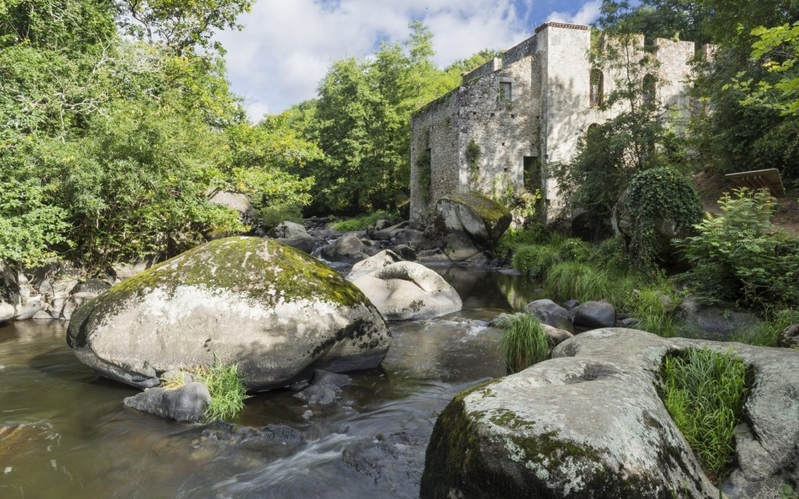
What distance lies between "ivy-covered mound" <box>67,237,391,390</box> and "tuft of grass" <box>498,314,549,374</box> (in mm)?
2122

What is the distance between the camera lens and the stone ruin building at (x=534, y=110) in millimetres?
22406

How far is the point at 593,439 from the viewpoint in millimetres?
2783

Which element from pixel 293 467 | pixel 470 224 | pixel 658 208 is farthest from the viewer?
pixel 470 224

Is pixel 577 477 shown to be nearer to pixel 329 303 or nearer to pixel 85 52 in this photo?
pixel 329 303

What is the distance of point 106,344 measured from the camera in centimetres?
565

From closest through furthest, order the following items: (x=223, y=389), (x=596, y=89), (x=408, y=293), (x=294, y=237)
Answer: (x=223, y=389)
(x=408, y=293)
(x=294, y=237)
(x=596, y=89)

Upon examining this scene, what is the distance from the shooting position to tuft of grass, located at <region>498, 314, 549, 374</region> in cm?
668

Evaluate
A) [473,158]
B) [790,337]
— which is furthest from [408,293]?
[473,158]

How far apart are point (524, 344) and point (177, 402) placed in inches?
177

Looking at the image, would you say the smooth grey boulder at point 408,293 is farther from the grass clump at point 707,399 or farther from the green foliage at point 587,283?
the grass clump at point 707,399

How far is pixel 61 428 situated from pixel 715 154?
16.9 metres

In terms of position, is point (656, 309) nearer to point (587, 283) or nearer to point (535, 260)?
point (587, 283)

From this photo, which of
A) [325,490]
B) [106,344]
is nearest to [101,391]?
[106,344]

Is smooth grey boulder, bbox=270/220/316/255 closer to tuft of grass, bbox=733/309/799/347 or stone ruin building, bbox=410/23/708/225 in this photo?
stone ruin building, bbox=410/23/708/225
